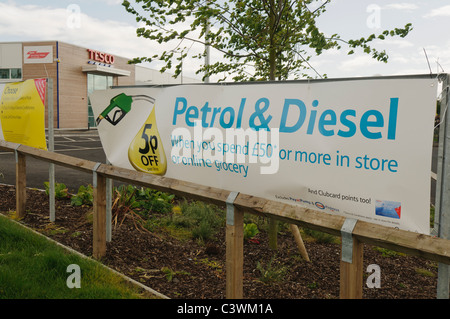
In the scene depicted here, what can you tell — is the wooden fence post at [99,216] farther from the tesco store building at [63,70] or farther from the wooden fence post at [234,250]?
the tesco store building at [63,70]

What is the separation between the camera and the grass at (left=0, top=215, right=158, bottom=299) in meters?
3.20

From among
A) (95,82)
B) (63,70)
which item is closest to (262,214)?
(63,70)

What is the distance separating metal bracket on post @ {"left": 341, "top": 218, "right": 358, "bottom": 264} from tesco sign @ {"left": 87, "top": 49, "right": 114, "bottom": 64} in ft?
139

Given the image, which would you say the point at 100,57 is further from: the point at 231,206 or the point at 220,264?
the point at 231,206

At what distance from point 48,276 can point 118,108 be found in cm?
185

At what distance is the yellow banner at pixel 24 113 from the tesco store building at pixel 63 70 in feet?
104

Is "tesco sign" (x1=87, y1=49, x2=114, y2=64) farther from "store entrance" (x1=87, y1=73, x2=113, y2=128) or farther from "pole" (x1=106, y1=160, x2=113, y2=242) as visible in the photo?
"pole" (x1=106, y1=160, x2=113, y2=242)

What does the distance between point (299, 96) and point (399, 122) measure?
0.74 m

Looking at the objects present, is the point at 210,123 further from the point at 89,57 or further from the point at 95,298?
the point at 89,57

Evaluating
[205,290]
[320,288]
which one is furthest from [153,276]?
[320,288]

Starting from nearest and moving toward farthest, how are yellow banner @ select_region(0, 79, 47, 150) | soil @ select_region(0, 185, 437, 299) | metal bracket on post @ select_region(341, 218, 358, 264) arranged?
metal bracket on post @ select_region(341, 218, 358, 264), soil @ select_region(0, 185, 437, 299), yellow banner @ select_region(0, 79, 47, 150)

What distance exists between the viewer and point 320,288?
12.6 ft

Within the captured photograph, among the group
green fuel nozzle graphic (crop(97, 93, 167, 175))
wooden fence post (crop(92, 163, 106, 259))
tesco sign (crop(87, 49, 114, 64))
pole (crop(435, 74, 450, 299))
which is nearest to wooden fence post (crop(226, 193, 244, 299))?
green fuel nozzle graphic (crop(97, 93, 167, 175))

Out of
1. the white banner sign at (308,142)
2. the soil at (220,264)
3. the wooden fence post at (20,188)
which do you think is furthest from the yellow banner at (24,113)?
the white banner sign at (308,142)
